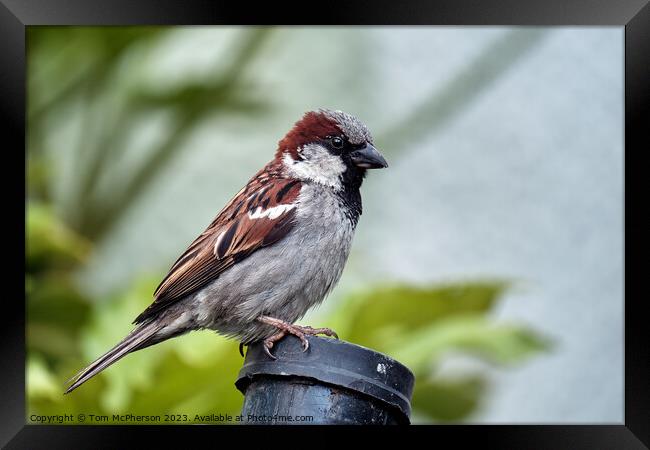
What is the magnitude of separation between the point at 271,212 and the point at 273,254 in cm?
12

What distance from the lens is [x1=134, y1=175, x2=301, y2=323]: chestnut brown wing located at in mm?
2988

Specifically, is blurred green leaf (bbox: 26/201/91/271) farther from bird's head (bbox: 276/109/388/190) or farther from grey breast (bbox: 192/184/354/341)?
bird's head (bbox: 276/109/388/190)

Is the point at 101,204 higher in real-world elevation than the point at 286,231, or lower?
higher

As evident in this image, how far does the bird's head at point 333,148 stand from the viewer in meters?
3.10

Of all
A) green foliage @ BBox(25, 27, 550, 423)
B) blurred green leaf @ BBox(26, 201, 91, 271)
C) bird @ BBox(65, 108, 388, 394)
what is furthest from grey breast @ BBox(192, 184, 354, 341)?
blurred green leaf @ BBox(26, 201, 91, 271)

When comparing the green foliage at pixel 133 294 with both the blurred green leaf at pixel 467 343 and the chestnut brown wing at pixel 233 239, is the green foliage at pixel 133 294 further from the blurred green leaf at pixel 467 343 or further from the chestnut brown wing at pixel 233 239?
the chestnut brown wing at pixel 233 239

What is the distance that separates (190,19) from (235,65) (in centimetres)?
120

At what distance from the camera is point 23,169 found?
123 inches

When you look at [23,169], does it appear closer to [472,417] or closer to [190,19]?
[190,19]

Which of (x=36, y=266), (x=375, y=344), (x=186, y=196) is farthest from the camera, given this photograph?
(x=186, y=196)

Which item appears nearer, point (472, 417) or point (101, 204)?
point (472, 417)

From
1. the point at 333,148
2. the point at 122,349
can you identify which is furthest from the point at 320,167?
the point at 122,349

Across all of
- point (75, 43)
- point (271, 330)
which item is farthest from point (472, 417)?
point (75, 43)

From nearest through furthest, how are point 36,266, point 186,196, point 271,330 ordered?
point 271,330 < point 36,266 < point 186,196
